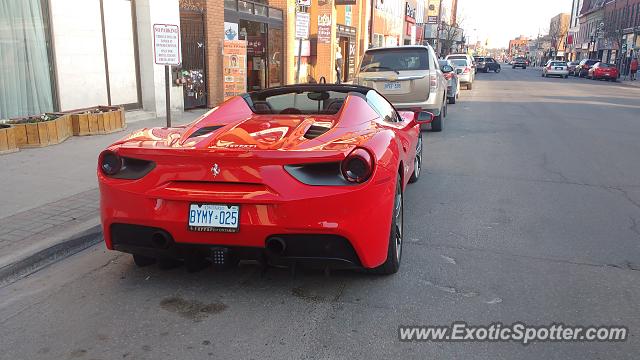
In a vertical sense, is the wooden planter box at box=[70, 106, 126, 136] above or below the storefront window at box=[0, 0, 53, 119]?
below

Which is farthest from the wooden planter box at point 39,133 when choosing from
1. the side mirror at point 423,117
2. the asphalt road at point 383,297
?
the side mirror at point 423,117

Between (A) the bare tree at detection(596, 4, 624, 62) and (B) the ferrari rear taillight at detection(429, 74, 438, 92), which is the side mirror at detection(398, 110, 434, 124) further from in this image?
(A) the bare tree at detection(596, 4, 624, 62)

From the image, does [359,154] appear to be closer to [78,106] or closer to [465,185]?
[465,185]

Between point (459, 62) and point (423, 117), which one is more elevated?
point (459, 62)

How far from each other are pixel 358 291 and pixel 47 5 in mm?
9017

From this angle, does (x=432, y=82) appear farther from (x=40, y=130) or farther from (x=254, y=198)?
(x=254, y=198)

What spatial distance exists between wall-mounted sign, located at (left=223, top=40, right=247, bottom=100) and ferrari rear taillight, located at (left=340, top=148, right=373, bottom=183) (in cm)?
1169

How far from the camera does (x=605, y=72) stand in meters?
41.8

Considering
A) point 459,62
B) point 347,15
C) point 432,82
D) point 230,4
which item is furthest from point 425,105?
point 347,15

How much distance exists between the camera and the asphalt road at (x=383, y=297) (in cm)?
303

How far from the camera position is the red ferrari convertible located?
10.5ft

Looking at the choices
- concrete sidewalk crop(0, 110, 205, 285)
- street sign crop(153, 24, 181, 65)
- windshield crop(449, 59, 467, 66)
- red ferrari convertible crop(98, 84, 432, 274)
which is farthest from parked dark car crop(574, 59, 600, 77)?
red ferrari convertible crop(98, 84, 432, 274)

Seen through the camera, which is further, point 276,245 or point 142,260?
point 142,260

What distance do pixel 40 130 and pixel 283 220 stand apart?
6723 millimetres
